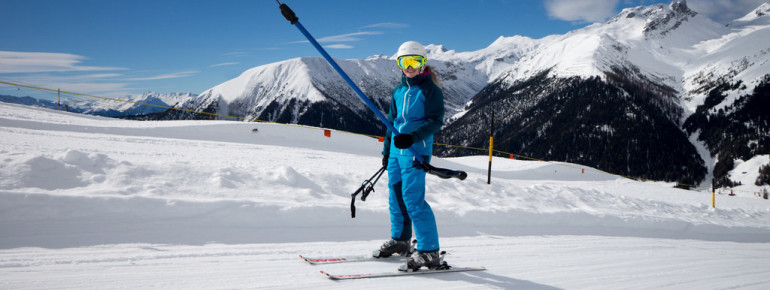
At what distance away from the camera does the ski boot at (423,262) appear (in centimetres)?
361

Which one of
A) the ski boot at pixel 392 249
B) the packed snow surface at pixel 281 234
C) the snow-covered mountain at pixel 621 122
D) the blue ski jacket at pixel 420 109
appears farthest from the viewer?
the snow-covered mountain at pixel 621 122

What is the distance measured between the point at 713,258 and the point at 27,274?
712 cm

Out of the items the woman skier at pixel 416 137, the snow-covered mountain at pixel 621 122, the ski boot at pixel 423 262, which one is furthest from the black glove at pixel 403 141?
the snow-covered mountain at pixel 621 122

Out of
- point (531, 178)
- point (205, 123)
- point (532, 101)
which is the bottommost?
point (531, 178)

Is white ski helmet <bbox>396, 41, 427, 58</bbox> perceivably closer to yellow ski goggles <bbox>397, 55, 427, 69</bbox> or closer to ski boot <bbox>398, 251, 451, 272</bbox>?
yellow ski goggles <bbox>397, 55, 427, 69</bbox>

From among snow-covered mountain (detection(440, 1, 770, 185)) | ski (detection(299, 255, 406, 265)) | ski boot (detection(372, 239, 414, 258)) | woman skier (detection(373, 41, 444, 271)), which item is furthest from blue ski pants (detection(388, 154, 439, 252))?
snow-covered mountain (detection(440, 1, 770, 185))

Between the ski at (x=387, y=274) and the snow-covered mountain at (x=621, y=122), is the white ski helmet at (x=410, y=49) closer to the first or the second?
the ski at (x=387, y=274)

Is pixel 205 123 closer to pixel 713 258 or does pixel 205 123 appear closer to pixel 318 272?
pixel 318 272

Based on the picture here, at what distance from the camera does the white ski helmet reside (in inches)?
150

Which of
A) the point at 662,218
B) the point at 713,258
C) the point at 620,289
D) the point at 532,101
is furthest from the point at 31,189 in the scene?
→ the point at 532,101

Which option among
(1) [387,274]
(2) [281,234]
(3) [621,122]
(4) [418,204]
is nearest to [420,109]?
(4) [418,204]

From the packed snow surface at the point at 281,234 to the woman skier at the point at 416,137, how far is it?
34 cm

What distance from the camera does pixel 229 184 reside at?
618 cm

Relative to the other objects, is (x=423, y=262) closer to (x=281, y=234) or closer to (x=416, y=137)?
(x=416, y=137)
